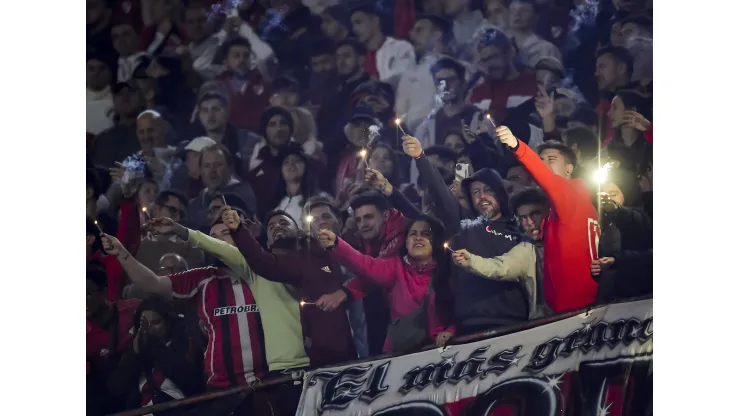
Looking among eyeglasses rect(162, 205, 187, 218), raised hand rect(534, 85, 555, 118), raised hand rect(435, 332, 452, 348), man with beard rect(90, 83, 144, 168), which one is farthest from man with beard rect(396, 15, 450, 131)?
man with beard rect(90, 83, 144, 168)

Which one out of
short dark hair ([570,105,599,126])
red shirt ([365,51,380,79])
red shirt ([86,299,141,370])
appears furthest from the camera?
short dark hair ([570,105,599,126])

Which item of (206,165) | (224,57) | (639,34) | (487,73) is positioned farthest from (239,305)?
(639,34)

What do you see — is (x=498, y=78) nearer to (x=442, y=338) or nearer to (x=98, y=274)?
(x=442, y=338)

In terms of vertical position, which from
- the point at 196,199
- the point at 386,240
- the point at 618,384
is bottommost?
the point at 618,384

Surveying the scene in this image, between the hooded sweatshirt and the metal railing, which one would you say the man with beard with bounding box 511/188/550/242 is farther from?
the hooded sweatshirt

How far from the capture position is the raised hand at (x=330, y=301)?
3.58 meters

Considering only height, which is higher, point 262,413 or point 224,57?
point 224,57

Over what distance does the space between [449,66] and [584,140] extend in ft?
2.41

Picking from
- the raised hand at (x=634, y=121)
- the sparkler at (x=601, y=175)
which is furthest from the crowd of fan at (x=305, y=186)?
the raised hand at (x=634, y=121)

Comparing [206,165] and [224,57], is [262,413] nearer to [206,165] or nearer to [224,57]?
[206,165]

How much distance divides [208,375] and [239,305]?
34cm

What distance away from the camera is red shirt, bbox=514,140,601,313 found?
3689 mm

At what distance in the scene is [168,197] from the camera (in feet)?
11.7

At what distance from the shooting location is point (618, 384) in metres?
3.75
